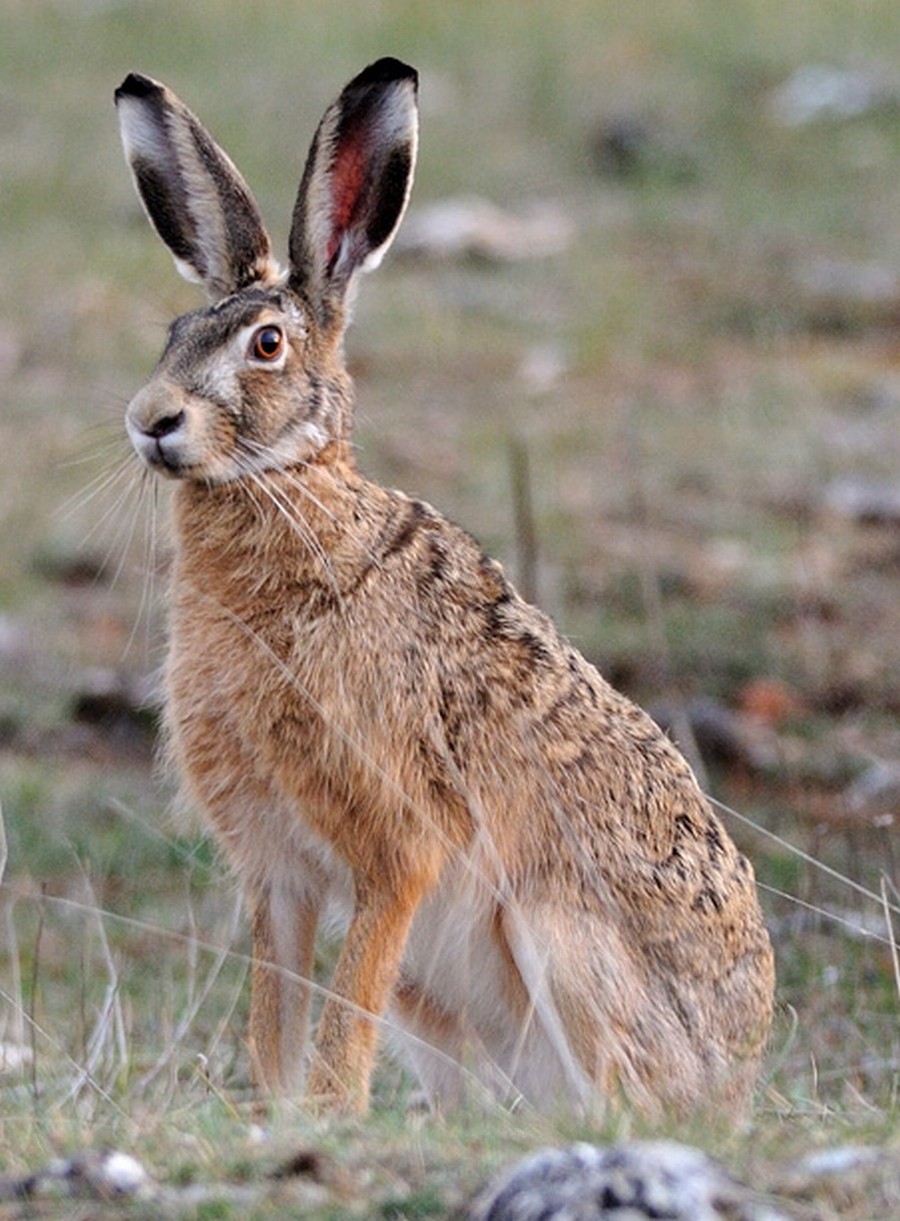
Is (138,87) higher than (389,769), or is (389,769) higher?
(138,87)

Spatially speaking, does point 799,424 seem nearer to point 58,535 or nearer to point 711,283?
point 711,283

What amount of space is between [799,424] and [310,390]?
7101 mm

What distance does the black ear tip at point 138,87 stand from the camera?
5133mm

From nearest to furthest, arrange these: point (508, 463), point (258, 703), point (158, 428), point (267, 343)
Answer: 1. point (158, 428)
2. point (258, 703)
3. point (267, 343)
4. point (508, 463)

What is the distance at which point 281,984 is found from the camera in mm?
4832

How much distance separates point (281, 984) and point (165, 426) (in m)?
1.23

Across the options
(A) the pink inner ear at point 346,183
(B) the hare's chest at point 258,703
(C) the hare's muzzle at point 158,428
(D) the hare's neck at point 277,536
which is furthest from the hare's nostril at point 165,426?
(A) the pink inner ear at point 346,183

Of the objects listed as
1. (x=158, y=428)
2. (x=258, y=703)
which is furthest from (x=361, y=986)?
(x=158, y=428)

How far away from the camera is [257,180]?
48.5 feet

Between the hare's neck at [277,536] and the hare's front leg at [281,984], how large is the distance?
0.66 m

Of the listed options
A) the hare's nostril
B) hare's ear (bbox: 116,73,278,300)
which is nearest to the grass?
hare's ear (bbox: 116,73,278,300)

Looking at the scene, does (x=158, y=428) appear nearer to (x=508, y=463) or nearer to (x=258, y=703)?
(x=258, y=703)

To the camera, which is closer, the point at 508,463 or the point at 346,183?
the point at 346,183

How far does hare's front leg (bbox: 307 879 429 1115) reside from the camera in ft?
15.0
